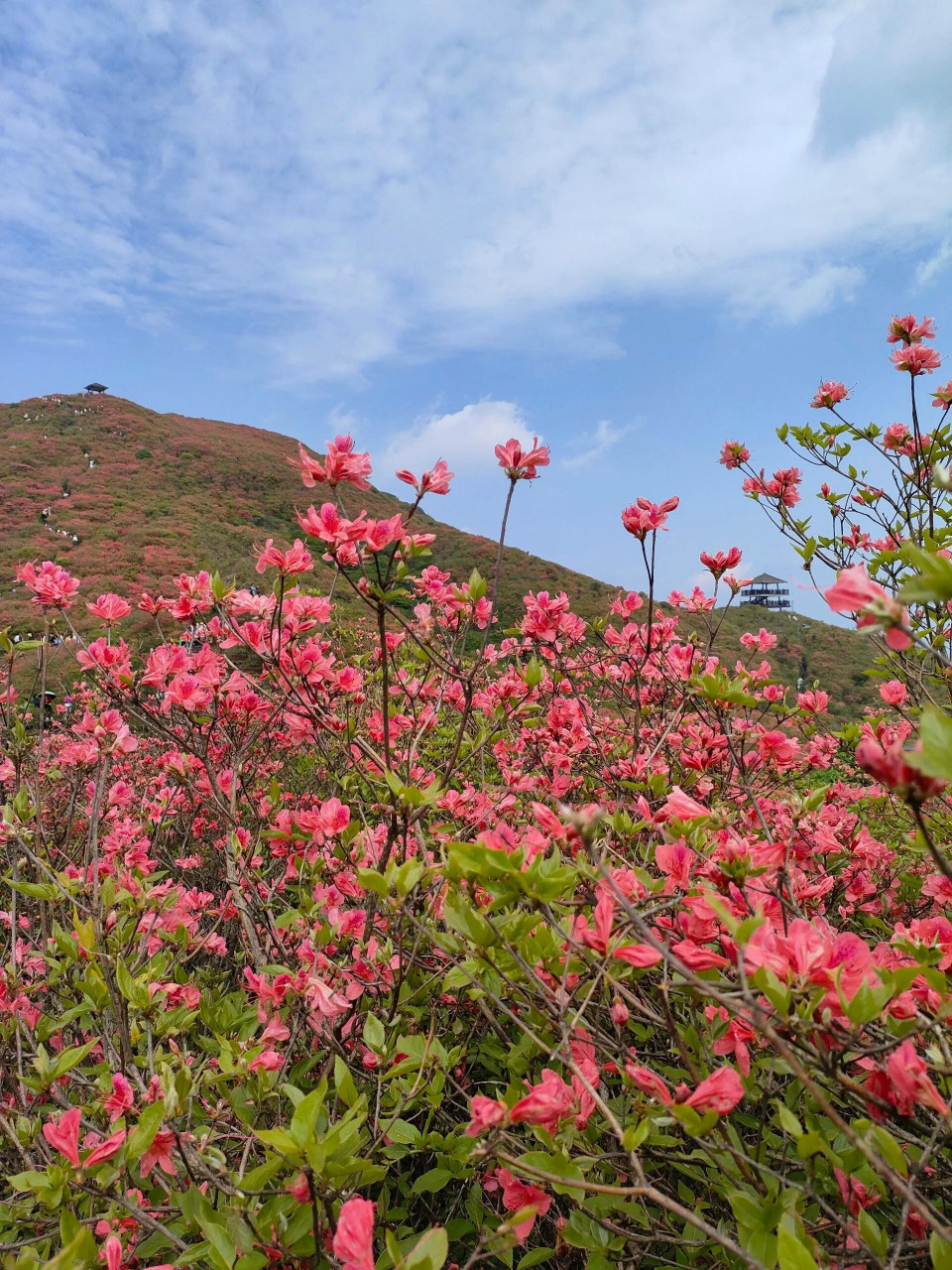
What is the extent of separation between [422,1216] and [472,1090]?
336 mm

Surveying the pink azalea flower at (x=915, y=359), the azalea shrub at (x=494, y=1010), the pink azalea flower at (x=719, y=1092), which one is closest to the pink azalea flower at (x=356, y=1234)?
the azalea shrub at (x=494, y=1010)

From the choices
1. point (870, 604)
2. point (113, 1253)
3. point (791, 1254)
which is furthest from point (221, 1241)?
point (870, 604)

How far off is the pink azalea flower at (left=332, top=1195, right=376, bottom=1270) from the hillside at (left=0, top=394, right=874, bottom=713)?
9.09m

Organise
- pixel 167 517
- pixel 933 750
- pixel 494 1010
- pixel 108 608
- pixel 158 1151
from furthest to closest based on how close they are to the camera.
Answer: pixel 167 517 → pixel 108 608 → pixel 494 1010 → pixel 158 1151 → pixel 933 750

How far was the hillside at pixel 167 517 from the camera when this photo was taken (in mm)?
16922

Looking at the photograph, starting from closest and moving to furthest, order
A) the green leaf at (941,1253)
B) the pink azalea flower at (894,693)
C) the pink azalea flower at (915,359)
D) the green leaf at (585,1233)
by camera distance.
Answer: the green leaf at (941,1253) → the green leaf at (585,1233) → the pink azalea flower at (894,693) → the pink azalea flower at (915,359)

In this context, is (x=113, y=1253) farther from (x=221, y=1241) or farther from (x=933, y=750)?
(x=933, y=750)

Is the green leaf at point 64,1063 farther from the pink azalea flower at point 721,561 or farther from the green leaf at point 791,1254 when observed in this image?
the pink azalea flower at point 721,561

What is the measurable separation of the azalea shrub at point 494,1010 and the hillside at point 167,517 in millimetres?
7690

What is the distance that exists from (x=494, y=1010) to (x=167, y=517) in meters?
23.3

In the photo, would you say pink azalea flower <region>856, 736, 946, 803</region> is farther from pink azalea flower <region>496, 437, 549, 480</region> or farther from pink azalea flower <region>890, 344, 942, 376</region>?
pink azalea flower <region>890, 344, 942, 376</region>

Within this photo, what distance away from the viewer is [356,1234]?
0.83 metres

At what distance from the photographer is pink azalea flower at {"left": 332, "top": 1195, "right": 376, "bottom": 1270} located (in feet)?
2.70

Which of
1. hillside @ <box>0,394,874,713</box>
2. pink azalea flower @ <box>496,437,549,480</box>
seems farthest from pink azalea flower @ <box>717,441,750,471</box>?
hillside @ <box>0,394,874,713</box>
